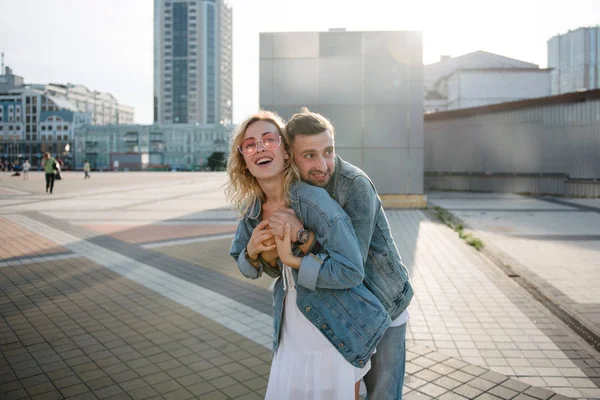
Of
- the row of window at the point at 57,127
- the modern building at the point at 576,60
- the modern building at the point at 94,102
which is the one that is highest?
the modern building at the point at 94,102

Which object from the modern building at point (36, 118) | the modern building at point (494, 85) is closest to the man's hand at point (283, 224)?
the modern building at point (494, 85)

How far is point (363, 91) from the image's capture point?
58.6ft

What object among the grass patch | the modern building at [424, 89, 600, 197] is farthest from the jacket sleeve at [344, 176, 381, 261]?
the modern building at [424, 89, 600, 197]

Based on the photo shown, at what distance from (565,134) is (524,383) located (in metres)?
21.9

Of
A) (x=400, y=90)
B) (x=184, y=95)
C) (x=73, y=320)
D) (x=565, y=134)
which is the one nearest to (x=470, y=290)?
(x=73, y=320)

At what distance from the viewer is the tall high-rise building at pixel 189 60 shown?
149 m

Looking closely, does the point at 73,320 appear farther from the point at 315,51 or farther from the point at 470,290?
the point at 315,51

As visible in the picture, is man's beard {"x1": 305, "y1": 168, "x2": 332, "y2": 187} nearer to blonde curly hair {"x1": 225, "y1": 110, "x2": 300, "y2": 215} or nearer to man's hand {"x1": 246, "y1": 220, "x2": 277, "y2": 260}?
blonde curly hair {"x1": 225, "y1": 110, "x2": 300, "y2": 215}

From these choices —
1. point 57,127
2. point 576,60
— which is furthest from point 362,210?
point 57,127

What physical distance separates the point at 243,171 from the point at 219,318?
360cm

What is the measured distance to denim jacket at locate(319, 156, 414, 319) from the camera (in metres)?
2.25

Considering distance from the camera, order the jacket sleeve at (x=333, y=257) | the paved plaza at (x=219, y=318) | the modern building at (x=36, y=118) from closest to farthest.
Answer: the jacket sleeve at (x=333, y=257) < the paved plaza at (x=219, y=318) < the modern building at (x=36, y=118)

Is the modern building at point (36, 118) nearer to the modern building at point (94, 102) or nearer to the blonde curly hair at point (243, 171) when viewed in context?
the modern building at point (94, 102)

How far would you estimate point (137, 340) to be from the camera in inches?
199
